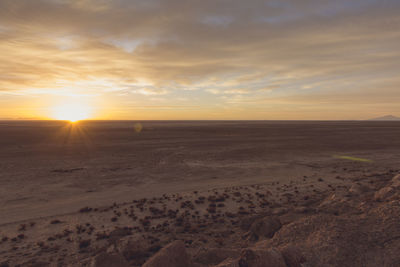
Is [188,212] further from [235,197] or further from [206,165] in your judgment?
[206,165]

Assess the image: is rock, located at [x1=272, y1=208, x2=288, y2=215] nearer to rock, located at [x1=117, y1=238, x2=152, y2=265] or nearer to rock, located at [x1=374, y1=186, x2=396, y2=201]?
rock, located at [x1=374, y1=186, x2=396, y2=201]

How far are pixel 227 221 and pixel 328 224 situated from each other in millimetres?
5539

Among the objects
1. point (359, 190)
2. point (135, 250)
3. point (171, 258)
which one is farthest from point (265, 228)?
point (359, 190)

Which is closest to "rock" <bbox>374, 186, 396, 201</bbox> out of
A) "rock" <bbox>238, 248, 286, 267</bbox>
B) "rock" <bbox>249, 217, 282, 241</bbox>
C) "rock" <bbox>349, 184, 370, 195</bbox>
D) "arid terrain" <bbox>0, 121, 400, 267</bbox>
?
"arid terrain" <bbox>0, 121, 400, 267</bbox>

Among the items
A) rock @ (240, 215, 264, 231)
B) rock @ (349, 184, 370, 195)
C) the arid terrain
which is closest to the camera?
the arid terrain

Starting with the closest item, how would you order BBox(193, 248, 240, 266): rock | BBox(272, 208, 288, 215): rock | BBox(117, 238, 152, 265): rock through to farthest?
BBox(193, 248, 240, 266): rock → BBox(117, 238, 152, 265): rock → BBox(272, 208, 288, 215): rock

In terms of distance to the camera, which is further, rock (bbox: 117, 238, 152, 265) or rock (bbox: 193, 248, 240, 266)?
rock (bbox: 117, 238, 152, 265)

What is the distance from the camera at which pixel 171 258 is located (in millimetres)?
7613

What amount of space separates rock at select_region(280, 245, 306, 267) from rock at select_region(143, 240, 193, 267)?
297 cm

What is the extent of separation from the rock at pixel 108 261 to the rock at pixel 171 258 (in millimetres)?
948

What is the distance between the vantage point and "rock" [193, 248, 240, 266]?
854cm

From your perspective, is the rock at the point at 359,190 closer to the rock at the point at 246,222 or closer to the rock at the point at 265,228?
the rock at the point at 246,222

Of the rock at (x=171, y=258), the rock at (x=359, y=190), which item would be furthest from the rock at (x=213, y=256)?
the rock at (x=359, y=190)

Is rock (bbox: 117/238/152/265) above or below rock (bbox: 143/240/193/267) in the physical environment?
below
